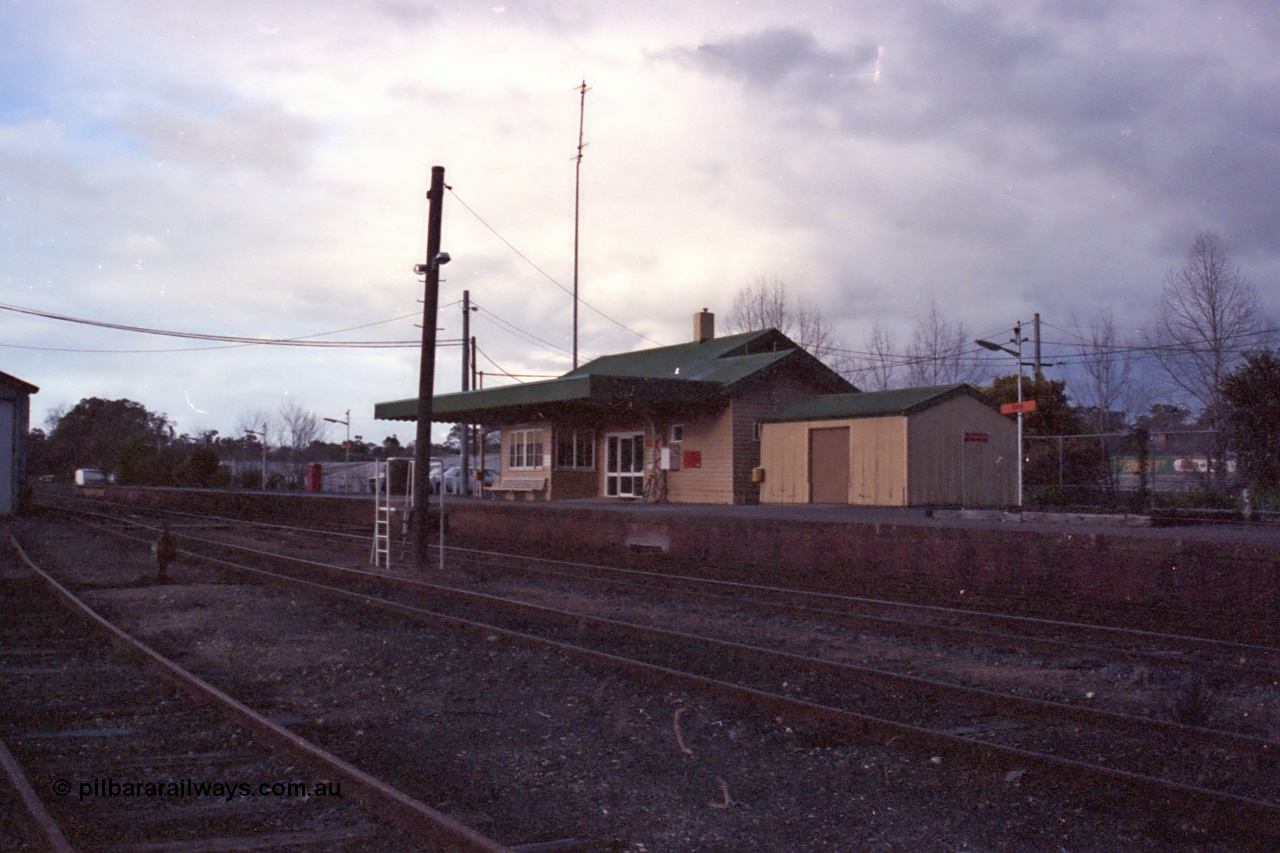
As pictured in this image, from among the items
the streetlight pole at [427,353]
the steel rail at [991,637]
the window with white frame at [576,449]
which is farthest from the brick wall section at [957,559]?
the window with white frame at [576,449]

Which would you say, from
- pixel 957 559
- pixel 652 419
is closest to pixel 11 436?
pixel 652 419

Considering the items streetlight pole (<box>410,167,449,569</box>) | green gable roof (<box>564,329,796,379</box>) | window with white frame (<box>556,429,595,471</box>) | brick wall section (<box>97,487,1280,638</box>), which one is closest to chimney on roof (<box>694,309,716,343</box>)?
green gable roof (<box>564,329,796,379</box>)

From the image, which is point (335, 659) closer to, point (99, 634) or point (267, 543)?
point (99, 634)

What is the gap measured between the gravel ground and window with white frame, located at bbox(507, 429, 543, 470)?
2157 centimetres

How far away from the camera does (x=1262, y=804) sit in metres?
4.38

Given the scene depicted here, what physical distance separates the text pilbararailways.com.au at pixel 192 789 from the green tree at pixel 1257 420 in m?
21.0

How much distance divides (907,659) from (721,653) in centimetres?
170

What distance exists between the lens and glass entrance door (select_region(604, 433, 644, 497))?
29094 mm

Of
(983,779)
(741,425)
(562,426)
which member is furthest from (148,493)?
(983,779)

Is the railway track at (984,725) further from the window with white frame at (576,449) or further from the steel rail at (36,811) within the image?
the window with white frame at (576,449)

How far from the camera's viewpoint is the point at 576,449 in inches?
1199

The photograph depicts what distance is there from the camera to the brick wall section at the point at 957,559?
35.3ft

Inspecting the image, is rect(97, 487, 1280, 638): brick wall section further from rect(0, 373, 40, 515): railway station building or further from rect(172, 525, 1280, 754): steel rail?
rect(0, 373, 40, 515): railway station building

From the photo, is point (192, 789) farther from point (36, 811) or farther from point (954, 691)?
point (954, 691)
